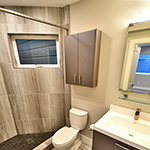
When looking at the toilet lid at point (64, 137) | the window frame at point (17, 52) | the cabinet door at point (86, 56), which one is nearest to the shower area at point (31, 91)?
the window frame at point (17, 52)

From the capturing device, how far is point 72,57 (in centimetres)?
133

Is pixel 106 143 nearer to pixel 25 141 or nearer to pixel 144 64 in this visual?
pixel 144 64

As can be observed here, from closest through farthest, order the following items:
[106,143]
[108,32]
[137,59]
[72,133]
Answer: [106,143] < [137,59] < [108,32] < [72,133]

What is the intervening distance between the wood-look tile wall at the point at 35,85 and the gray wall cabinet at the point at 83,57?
0.31 meters

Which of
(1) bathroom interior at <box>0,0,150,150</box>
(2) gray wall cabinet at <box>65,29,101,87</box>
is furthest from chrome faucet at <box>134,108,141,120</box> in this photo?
(2) gray wall cabinet at <box>65,29,101,87</box>

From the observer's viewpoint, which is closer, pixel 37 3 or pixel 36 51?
pixel 37 3

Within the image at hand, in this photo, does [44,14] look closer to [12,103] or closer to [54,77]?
[54,77]

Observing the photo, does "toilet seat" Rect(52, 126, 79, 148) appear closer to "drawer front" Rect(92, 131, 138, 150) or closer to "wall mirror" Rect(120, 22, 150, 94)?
"drawer front" Rect(92, 131, 138, 150)

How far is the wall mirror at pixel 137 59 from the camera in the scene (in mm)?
953

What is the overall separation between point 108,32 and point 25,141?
2.45 m

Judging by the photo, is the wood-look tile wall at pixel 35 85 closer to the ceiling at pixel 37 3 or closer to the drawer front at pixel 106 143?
the ceiling at pixel 37 3

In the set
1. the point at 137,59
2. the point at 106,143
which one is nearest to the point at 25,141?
the point at 106,143

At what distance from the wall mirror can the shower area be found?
103 centimetres

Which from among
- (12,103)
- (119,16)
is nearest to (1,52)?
(12,103)
